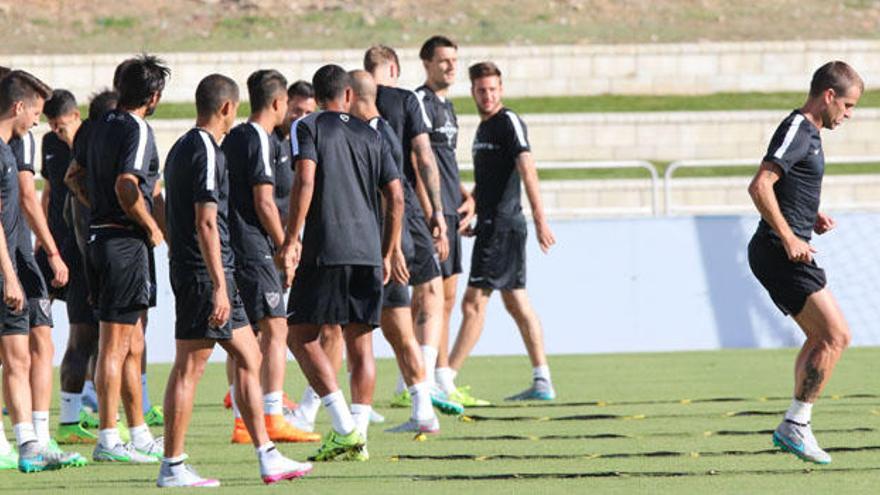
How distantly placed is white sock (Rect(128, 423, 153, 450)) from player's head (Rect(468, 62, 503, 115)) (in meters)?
4.18

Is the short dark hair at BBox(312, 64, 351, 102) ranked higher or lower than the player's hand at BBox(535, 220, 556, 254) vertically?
higher

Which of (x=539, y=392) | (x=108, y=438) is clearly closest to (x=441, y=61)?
(x=539, y=392)

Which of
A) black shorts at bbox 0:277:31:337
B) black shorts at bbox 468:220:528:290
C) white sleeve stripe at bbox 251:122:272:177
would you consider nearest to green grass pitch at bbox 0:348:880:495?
black shorts at bbox 0:277:31:337

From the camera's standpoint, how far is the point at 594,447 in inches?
423

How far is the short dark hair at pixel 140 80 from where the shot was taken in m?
9.85

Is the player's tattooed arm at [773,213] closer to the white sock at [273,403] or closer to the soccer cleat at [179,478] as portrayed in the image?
the white sock at [273,403]

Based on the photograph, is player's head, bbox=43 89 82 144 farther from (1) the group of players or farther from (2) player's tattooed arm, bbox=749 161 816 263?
(2) player's tattooed arm, bbox=749 161 816 263

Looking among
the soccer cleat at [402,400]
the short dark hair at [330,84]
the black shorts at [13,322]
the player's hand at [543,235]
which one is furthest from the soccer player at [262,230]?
the player's hand at [543,235]

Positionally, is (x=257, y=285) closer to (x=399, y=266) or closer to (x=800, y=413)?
(x=399, y=266)

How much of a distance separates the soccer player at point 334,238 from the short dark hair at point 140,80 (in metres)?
0.78

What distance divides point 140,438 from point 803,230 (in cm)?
371

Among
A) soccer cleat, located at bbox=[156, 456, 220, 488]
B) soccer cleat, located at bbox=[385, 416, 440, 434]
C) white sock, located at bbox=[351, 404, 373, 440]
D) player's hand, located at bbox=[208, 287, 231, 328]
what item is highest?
player's hand, located at bbox=[208, 287, 231, 328]

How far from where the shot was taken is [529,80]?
3938 centimetres

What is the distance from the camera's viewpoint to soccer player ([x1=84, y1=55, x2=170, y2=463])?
9898 mm
